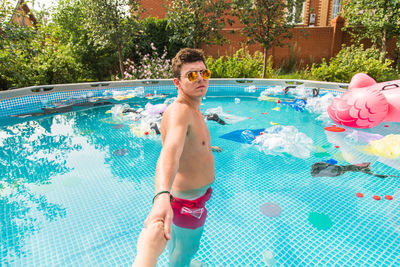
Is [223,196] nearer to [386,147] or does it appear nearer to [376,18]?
[386,147]

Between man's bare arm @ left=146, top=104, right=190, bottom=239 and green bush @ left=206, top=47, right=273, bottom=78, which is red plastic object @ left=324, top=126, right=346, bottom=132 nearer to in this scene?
man's bare arm @ left=146, top=104, right=190, bottom=239

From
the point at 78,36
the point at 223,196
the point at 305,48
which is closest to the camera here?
the point at 223,196

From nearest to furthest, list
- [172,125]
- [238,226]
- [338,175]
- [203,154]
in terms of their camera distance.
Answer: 1. [172,125]
2. [203,154]
3. [238,226]
4. [338,175]

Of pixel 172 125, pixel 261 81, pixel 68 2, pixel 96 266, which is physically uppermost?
pixel 68 2

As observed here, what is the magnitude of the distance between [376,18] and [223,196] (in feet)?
47.6

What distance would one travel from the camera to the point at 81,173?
397 centimetres

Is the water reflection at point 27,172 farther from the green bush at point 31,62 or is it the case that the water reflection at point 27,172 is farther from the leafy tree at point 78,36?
the leafy tree at point 78,36

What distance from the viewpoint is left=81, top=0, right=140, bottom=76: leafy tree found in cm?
969

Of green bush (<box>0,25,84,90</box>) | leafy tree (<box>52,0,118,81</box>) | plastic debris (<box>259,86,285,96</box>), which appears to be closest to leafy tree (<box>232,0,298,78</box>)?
plastic debris (<box>259,86,285,96</box>)

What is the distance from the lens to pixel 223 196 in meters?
3.35

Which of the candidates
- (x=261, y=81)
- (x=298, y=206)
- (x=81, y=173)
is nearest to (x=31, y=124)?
(x=81, y=173)

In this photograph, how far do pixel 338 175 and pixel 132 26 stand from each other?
9.73 metres

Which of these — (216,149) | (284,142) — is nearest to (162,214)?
(216,149)

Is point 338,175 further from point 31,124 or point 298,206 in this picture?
point 31,124
